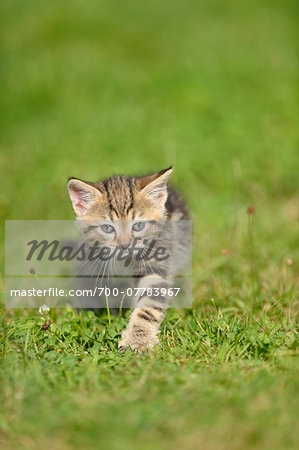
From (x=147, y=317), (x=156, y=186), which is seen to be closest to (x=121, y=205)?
(x=156, y=186)

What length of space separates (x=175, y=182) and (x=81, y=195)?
84.7 inches

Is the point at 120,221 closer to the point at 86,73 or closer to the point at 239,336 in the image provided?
the point at 239,336

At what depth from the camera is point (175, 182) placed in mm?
5281

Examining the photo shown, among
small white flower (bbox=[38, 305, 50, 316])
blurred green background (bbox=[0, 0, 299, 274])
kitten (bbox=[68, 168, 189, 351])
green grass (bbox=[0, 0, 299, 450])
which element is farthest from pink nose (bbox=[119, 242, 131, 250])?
blurred green background (bbox=[0, 0, 299, 274])

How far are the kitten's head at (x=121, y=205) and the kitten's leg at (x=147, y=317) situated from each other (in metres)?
0.37

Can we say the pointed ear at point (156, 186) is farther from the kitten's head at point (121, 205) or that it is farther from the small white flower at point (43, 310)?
the small white flower at point (43, 310)

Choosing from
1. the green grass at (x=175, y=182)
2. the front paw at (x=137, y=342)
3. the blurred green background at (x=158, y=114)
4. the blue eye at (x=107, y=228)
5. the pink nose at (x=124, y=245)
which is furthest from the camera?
the blurred green background at (x=158, y=114)

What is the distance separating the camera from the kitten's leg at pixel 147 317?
293cm

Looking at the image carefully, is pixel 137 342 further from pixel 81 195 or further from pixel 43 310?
pixel 81 195

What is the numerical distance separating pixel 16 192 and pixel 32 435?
347 cm

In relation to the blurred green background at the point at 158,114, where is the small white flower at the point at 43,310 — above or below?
below

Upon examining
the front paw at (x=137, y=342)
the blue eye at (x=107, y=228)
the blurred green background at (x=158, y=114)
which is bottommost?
the front paw at (x=137, y=342)

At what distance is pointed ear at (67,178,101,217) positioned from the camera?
319 cm

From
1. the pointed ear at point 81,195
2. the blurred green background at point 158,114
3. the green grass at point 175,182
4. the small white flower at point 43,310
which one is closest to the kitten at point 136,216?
the pointed ear at point 81,195
